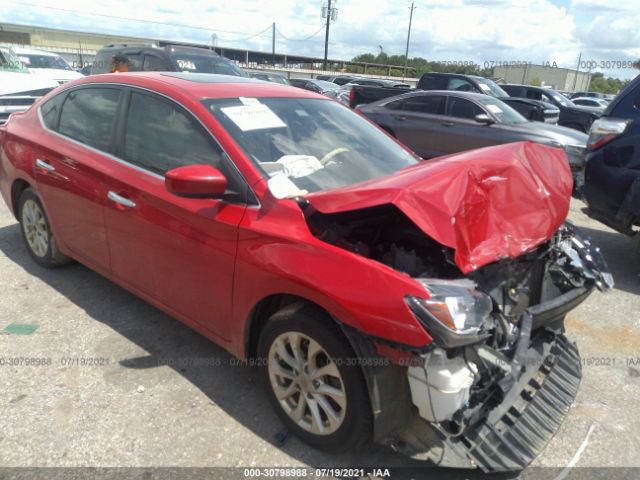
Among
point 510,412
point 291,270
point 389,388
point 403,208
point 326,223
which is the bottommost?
point 510,412

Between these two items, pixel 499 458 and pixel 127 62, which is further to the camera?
pixel 127 62

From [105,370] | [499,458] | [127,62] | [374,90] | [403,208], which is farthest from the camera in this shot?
[374,90]

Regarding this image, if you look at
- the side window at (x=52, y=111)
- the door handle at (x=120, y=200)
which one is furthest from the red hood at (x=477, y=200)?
the side window at (x=52, y=111)

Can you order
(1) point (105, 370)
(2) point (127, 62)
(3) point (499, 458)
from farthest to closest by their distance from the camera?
(2) point (127, 62) → (1) point (105, 370) → (3) point (499, 458)

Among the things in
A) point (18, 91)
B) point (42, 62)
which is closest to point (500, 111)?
point (18, 91)

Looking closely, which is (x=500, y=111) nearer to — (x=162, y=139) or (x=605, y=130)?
(x=605, y=130)

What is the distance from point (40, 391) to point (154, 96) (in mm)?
1867

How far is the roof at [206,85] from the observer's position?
310cm

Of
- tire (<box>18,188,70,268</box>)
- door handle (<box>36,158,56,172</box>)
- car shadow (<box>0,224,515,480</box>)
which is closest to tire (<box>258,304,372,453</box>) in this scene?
car shadow (<box>0,224,515,480</box>)

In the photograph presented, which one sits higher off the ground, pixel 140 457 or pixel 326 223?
pixel 326 223

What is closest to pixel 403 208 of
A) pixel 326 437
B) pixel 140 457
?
pixel 326 437

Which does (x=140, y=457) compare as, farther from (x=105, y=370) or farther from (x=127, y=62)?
(x=127, y=62)

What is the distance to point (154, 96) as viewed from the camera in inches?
125

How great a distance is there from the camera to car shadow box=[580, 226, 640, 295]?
15.3 ft
